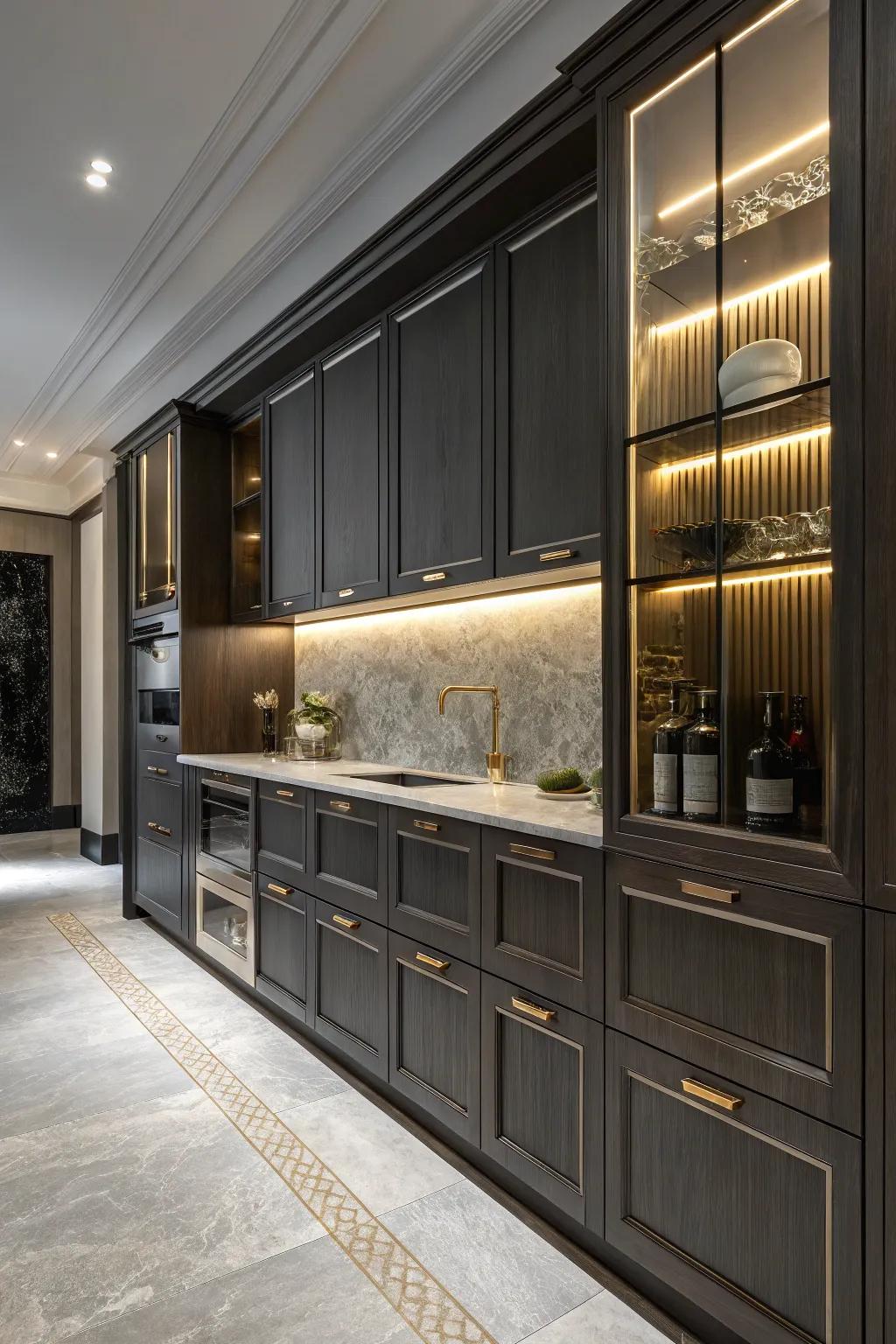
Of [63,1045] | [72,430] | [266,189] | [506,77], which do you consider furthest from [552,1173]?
[72,430]

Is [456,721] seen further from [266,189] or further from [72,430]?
[72,430]

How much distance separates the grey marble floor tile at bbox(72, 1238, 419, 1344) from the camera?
1599mm

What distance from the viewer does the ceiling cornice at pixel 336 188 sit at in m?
2.05

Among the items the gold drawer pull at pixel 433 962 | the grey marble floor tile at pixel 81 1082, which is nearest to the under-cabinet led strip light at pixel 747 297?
the gold drawer pull at pixel 433 962

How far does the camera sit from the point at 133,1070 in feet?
9.13

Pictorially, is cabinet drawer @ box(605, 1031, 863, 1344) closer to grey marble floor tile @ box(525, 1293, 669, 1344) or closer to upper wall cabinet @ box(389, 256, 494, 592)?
grey marble floor tile @ box(525, 1293, 669, 1344)

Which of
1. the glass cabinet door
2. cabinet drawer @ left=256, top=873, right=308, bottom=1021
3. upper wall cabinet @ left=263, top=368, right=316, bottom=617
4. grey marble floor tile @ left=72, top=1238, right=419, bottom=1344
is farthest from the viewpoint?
the glass cabinet door

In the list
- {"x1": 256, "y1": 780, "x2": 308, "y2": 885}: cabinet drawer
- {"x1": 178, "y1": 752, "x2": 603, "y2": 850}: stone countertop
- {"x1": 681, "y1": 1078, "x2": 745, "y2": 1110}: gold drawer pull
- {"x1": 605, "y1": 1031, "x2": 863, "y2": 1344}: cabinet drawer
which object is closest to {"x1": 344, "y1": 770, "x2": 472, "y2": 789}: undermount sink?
{"x1": 178, "y1": 752, "x2": 603, "y2": 850}: stone countertop

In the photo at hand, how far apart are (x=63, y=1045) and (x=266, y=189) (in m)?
3.07

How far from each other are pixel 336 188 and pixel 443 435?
0.89 meters

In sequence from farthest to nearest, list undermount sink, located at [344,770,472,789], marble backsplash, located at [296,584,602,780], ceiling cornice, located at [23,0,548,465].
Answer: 1. undermount sink, located at [344,770,472,789]
2. marble backsplash, located at [296,584,602,780]
3. ceiling cornice, located at [23,0,548,465]

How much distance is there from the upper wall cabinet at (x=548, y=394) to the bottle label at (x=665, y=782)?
63 centimetres

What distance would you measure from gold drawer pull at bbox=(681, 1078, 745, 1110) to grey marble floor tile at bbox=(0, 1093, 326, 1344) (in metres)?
0.96

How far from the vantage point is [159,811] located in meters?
4.29
